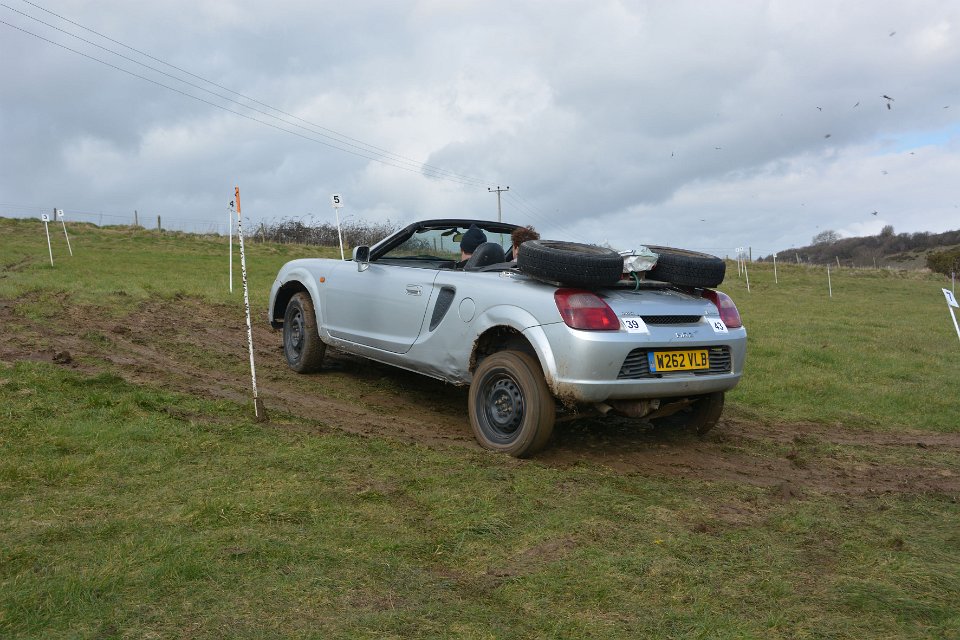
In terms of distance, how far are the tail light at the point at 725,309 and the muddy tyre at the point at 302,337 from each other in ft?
12.3

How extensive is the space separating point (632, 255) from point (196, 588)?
3.45m

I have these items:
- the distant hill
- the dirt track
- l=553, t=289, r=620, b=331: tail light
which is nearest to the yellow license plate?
l=553, t=289, r=620, b=331: tail light

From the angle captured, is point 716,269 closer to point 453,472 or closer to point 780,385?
point 453,472

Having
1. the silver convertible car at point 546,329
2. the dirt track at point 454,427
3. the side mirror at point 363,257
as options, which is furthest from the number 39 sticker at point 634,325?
the side mirror at point 363,257

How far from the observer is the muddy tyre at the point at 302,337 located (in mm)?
7180

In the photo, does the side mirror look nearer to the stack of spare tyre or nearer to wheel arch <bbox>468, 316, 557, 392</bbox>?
wheel arch <bbox>468, 316, 557, 392</bbox>

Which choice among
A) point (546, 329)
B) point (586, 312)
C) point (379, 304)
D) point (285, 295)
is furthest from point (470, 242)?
point (285, 295)

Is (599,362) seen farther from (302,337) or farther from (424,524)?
(302,337)

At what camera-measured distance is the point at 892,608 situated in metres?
2.77

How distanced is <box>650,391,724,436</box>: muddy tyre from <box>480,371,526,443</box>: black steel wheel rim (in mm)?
1569

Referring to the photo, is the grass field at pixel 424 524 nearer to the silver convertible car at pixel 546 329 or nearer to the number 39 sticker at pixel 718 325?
the silver convertible car at pixel 546 329

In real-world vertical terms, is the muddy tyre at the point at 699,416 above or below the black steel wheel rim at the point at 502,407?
below

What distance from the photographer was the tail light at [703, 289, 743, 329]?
5330 mm

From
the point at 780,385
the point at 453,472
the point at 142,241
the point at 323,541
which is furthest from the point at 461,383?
the point at 142,241
